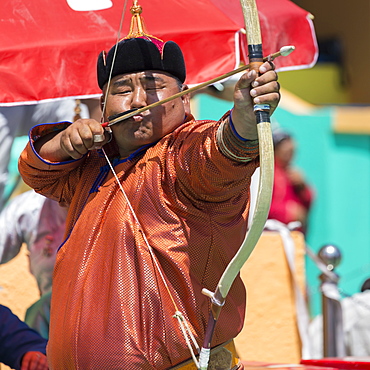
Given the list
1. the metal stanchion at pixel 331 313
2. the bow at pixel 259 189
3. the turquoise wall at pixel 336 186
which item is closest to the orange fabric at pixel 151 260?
the bow at pixel 259 189

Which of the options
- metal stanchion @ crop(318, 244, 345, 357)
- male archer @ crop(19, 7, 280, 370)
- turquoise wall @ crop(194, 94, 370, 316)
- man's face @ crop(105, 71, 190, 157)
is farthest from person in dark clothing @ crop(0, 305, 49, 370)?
turquoise wall @ crop(194, 94, 370, 316)

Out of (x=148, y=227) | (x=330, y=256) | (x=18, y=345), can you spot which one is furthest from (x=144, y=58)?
(x=330, y=256)

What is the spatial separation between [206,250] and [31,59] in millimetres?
1290

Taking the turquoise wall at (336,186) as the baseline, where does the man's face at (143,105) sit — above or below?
above

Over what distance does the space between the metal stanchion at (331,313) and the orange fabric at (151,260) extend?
6.35 ft

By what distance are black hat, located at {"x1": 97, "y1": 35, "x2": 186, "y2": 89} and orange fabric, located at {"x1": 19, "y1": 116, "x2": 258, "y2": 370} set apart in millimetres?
201

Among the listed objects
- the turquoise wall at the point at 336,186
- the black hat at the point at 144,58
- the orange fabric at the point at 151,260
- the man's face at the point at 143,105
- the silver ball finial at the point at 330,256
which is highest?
the black hat at the point at 144,58

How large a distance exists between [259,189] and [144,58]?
0.62m

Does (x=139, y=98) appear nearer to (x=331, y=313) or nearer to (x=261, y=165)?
(x=261, y=165)

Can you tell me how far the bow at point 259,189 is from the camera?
1843 millimetres

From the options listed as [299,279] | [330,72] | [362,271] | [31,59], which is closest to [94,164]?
[31,59]

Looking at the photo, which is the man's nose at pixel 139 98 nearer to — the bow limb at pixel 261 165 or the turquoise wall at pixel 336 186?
the bow limb at pixel 261 165

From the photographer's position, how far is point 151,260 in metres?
2.11

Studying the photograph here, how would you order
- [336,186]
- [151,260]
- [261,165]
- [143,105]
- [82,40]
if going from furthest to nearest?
[336,186]
[82,40]
[143,105]
[151,260]
[261,165]
